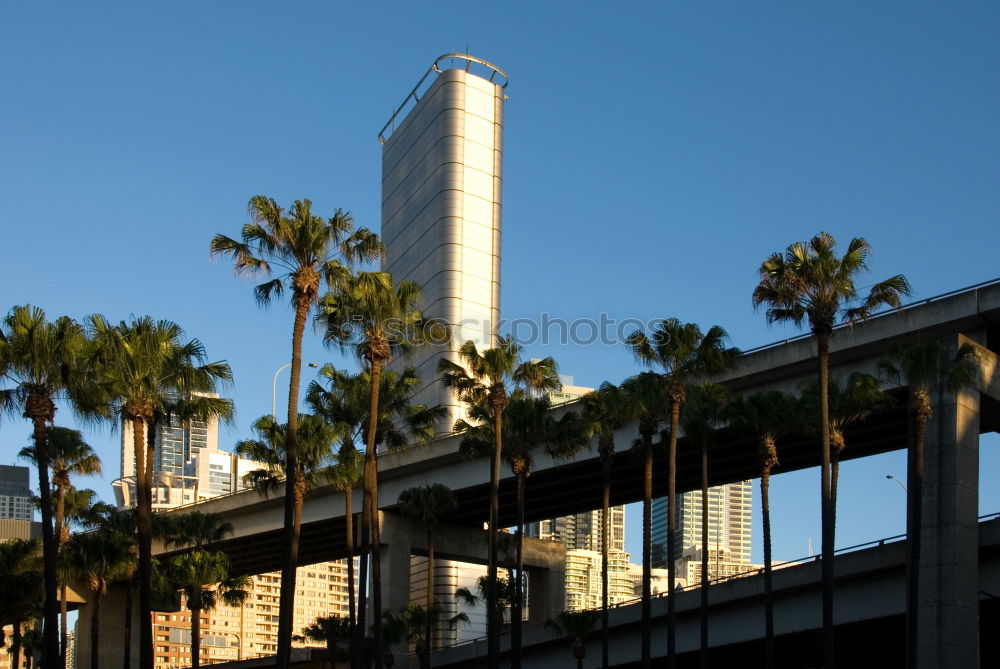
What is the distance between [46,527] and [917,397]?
28.1 metres

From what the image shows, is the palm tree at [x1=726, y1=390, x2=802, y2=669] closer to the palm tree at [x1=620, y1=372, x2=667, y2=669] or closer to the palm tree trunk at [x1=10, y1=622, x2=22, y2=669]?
the palm tree at [x1=620, y1=372, x2=667, y2=669]

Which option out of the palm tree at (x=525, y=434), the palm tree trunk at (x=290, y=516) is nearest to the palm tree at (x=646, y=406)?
the palm tree at (x=525, y=434)

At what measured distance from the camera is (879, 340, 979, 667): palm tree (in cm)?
4081

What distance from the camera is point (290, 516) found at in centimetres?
3572

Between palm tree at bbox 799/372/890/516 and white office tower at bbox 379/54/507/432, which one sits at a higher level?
white office tower at bbox 379/54/507/432

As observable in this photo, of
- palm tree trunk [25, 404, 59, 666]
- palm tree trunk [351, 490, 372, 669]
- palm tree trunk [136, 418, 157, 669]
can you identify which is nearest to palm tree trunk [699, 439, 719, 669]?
palm tree trunk [351, 490, 372, 669]

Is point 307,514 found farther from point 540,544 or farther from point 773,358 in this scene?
point 773,358

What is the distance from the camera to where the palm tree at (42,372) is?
1473 inches

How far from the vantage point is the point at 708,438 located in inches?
2046

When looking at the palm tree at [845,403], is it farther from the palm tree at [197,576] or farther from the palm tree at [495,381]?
the palm tree at [197,576]

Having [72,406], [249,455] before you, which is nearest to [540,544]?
[249,455]

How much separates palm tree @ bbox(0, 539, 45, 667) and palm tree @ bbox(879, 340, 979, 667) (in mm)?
42795

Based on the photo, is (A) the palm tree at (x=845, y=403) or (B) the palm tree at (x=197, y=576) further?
(B) the palm tree at (x=197, y=576)

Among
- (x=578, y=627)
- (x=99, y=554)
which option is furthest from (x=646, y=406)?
(x=99, y=554)
